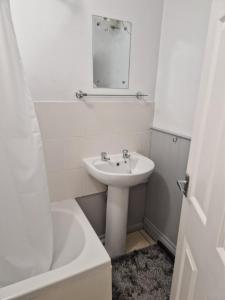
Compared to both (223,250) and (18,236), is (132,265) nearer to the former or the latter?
(18,236)

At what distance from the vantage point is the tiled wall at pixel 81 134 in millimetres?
1530

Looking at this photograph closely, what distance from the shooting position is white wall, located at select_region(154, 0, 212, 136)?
142 centimetres

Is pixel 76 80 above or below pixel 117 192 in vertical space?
above

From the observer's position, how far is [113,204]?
Answer: 1.69m

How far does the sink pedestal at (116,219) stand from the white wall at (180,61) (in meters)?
0.68

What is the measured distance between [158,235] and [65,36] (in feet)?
6.01

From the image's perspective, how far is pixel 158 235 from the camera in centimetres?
198

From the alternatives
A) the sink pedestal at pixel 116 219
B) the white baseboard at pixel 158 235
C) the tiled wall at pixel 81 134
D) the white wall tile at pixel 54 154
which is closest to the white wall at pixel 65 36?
the tiled wall at pixel 81 134

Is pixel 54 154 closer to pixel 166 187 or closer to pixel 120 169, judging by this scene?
pixel 120 169

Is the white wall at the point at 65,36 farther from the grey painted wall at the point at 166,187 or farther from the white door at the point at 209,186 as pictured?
the white door at the point at 209,186

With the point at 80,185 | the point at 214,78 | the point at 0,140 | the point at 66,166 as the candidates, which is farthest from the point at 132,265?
the point at 214,78

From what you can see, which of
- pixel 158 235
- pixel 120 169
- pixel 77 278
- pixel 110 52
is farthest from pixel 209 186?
pixel 158 235

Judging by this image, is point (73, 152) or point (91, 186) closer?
point (73, 152)

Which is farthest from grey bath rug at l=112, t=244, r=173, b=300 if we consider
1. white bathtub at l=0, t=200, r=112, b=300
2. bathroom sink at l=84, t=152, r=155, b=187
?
bathroom sink at l=84, t=152, r=155, b=187
